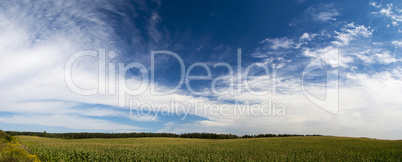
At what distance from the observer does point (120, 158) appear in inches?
808

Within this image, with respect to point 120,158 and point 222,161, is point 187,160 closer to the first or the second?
point 222,161

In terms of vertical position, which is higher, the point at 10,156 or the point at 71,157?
the point at 10,156

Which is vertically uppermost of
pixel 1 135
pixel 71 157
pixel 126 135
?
pixel 1 135

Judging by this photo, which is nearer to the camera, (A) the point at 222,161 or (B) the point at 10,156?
(B) the point at 10,156

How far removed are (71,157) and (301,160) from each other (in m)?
22.2

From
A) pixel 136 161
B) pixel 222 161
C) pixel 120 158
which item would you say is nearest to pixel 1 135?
pixel 120 158

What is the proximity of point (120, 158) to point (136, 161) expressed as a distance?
2.37 m

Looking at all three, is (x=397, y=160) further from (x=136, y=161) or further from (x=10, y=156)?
(x=10, y=156)

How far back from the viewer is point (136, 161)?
1914 cm

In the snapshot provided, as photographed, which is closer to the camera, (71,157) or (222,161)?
(222,161)

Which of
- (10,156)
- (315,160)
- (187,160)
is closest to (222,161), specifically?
(187,160)

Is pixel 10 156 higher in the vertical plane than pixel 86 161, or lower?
higher

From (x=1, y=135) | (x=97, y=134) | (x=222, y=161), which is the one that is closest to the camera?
(x=222, y=161)

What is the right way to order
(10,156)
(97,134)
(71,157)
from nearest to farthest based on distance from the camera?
(10,156) < (71,157) < (97,134)
